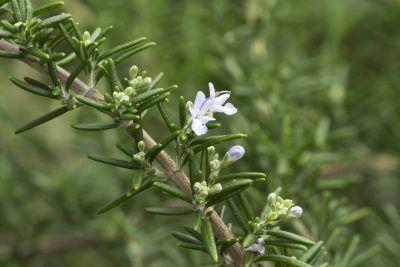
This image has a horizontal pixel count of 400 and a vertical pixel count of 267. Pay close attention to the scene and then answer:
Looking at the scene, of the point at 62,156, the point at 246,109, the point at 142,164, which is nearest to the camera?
the point at 142,164

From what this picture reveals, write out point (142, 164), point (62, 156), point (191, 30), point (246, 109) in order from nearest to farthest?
1. point (142, 164)
2. point (246, 109)
3. point (191, 30)
4. point (62, 156)

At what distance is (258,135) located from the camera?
5.76 feet

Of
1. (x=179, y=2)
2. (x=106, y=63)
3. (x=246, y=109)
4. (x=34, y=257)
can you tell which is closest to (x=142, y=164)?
(x=106, y=63)

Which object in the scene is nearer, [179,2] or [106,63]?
[106,63]

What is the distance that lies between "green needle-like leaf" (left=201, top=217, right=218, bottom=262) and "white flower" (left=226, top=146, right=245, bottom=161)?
13 cm

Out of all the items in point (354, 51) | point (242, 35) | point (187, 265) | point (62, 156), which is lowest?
point (62, 156)

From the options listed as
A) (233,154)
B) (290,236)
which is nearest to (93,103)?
(233,154)

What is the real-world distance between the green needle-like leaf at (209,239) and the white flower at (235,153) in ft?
0.41

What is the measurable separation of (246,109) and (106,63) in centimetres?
98

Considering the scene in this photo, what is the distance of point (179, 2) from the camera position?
109 inches

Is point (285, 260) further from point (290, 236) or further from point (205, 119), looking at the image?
point (205, 119)

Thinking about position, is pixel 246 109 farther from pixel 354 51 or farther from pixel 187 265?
pixel 354 51

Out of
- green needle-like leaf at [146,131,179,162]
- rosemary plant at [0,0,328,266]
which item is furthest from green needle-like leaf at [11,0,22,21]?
green needle-like leaf at [146,131,179,162]

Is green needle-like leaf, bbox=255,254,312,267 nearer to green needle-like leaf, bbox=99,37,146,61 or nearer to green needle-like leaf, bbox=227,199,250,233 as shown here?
green needle-like leaf, bbox=227,199,250,233
